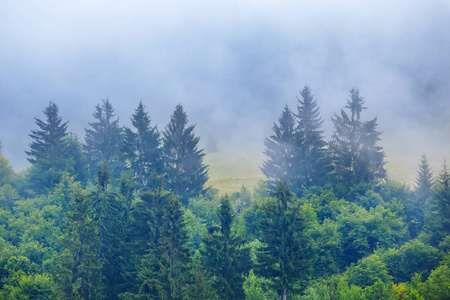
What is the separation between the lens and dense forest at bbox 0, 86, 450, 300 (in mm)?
42000

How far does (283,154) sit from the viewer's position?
259ft

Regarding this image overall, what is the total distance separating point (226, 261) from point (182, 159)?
36952mm

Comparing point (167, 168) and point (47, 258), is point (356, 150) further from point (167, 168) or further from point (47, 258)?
point (47, 258)

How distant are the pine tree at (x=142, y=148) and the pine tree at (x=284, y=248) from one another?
38.2 metres

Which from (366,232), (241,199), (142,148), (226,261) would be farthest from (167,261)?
(241,199)

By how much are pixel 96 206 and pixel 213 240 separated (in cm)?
1581

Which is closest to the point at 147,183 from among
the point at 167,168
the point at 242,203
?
the point at 167,168

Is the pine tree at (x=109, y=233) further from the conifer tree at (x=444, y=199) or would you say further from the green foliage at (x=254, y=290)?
the conifer tree at (x=444, y=199)

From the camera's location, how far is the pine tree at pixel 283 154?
77500 millimetres

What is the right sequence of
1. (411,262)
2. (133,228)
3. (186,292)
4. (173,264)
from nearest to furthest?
(186,292) → (173,264) → (133,228) → (411,262)

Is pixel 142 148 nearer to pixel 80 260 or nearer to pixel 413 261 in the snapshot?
pixel 80 260

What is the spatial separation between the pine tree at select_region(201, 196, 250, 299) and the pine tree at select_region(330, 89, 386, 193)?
36.4m

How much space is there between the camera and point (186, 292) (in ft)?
131

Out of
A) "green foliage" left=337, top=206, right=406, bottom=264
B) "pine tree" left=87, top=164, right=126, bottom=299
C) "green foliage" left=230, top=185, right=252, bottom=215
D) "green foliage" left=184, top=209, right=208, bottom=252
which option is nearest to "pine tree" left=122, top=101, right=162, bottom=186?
"green foliage" left=184, top=209, right=208, bottom=252
